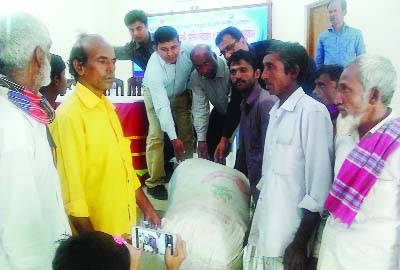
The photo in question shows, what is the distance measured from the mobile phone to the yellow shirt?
0.08 meters

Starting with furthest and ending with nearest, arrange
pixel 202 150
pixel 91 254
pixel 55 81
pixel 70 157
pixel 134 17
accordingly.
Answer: pixel 202 150 → pixel 134 17 → pixel 55 81 → pixel 70 157 → pixel 91 254

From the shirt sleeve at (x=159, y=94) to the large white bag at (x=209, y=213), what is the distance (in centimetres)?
20

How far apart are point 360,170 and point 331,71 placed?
0.51 metres

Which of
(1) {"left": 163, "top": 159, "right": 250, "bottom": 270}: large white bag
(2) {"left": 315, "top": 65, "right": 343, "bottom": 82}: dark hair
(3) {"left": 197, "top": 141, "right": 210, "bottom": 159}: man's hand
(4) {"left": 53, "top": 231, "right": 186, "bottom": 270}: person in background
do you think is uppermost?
(2) {"left": 315, "top": 65, "right": 343, "bottom": 82}: dark hair

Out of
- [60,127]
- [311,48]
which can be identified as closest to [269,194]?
[311,48]

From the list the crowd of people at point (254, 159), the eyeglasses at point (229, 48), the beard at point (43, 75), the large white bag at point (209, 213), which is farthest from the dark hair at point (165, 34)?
the beard at point (43, 75)

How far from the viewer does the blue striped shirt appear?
4.05 feet

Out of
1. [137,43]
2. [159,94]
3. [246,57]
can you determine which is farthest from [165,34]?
[246,57]

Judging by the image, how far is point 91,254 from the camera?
752mm

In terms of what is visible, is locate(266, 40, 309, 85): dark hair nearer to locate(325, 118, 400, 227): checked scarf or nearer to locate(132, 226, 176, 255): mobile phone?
A: locate(325, 118, 400, 227): checked scarf

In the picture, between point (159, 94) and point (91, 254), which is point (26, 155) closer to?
point (91, 254)

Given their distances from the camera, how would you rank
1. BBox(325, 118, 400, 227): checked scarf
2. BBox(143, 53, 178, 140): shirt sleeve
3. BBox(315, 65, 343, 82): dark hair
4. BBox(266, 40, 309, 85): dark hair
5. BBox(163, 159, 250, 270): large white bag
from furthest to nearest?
1. BBox(143, 53, 178, 140): shirt sleeve
2. BBox(163, 159, 250, 270): large white bag
3. BBox(315, 65, 343, 82): dark hair
4. BBox(266, 40, 309, 85): dark hair
5. BBox(325, 118, 400, 227): checked scarf

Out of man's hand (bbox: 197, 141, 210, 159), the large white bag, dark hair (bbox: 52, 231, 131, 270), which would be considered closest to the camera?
dark hair (bbox: 52, 231, 131, 270)

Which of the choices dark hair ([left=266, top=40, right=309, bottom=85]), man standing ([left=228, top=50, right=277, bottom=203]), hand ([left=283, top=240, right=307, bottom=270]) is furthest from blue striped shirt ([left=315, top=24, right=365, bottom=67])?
hand ([left=283, top=240, right=307, bottom=270])
